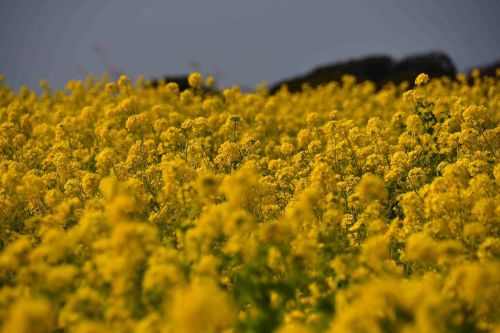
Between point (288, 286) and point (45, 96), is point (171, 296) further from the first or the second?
point (45, 96)

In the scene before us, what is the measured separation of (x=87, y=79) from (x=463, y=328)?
1498 cm

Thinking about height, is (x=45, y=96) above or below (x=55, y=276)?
above

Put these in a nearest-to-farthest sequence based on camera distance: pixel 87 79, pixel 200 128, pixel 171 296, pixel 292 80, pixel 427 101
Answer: pixel 171 296 < pixel 200 128 < pixel 427 101 < pixel 87 79 < pixel 292 80

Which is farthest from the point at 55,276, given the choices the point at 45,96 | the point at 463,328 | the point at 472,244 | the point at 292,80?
the point at 292,80

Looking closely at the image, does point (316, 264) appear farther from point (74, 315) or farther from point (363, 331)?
point (74, 315)

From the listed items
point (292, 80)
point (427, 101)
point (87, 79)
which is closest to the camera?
point (427, 101)

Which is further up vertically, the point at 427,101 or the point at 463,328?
the point at 427,101

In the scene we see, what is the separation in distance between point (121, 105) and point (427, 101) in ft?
15.7

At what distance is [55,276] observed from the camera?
3.76 meters

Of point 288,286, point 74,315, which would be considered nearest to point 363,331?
point 288,286

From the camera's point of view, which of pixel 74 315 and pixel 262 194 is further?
pixel 262 194

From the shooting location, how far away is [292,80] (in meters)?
27.6

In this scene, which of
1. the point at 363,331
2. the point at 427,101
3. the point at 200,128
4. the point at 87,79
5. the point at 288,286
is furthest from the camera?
the point at 87,79

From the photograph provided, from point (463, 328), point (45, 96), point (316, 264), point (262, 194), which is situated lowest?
point (463, 328)
